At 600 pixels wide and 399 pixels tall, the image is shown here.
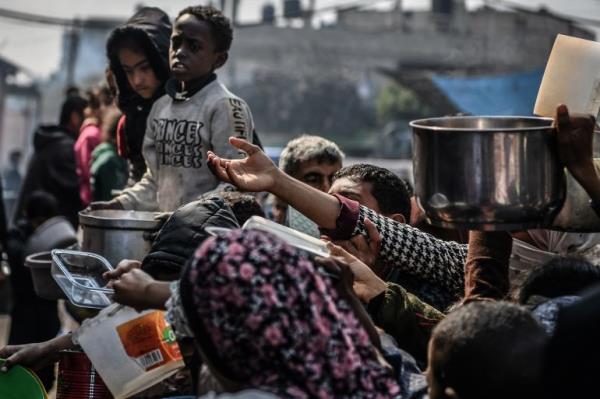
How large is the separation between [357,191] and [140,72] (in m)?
1.95

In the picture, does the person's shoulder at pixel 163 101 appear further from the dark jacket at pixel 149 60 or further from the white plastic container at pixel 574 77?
the white plastic container at pixel 574 77

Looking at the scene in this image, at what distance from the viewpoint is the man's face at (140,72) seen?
18.6 feet

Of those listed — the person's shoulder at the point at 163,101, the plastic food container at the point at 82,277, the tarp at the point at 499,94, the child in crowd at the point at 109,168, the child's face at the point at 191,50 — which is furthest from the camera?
the tarp at the point at 499,94

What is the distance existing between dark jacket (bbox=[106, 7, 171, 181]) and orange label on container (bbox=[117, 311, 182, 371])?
8.37ft

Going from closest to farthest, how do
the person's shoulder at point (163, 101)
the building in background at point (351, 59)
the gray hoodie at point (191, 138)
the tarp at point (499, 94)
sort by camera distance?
the gray hoodie at point (191, 138) < the person's shoulder at point (163, 101) < the tarp at point (499, 94) < the building in background at point (351, 59)

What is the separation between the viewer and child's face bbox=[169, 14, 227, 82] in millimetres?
5086

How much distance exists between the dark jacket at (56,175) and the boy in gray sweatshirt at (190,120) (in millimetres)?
3714

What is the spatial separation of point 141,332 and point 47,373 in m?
2.64

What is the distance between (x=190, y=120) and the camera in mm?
5035

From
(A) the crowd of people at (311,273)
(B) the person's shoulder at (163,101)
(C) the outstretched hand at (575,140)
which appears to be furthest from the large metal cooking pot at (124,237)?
(C) the outstretched hand at (575,140)

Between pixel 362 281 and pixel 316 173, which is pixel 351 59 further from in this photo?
pixel 362 281

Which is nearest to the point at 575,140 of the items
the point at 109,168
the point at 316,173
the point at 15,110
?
the point at 316,173

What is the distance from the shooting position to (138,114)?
5801 mm

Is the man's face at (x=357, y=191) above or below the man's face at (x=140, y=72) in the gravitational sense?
below
